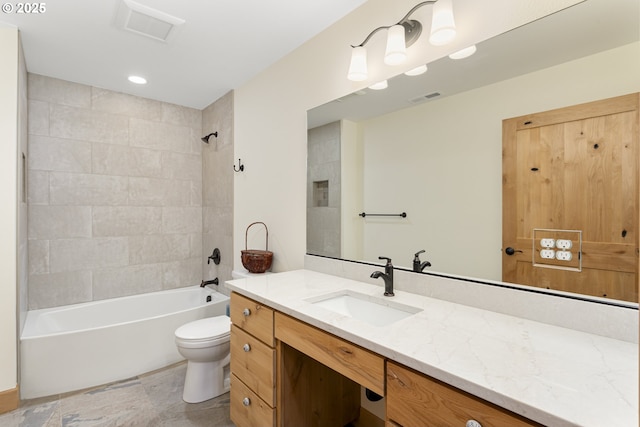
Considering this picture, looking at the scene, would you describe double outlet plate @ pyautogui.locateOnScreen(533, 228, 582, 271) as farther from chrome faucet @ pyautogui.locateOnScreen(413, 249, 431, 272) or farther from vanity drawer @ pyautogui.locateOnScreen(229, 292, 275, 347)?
vanity drawer @ pyautogui.locateOnScreen(229, 292, 275, 347)

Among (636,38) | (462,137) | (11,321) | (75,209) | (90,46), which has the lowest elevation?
(11,321)

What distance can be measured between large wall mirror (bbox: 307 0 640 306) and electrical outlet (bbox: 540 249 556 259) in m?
0.15

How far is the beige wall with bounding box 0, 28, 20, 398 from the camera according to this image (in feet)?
6.53

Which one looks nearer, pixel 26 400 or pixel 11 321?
pixel 11 321

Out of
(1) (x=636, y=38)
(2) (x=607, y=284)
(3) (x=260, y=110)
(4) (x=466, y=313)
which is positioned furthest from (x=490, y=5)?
(3) (x=260, y=110)

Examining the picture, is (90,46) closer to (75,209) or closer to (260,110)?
(260,110)

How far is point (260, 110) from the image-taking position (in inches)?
106

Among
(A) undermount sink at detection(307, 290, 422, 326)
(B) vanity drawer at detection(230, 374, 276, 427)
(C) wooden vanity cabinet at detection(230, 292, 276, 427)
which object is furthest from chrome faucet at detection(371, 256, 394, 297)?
(B) vanity drawer at detection(230, 374, 276, 427)

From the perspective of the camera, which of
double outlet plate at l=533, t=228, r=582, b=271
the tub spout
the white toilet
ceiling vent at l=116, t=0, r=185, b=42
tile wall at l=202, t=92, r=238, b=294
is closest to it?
double outlet plate at l=533, t=228, r=582, b=271

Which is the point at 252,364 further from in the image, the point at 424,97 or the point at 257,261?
the point at 424,97

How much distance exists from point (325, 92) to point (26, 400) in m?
2.90

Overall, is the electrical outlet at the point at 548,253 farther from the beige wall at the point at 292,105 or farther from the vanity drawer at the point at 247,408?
the vanity drawer at the point at 247,408

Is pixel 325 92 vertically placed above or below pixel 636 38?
above

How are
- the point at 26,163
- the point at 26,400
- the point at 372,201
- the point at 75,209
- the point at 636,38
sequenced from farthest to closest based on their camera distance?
1. the point at 75,209
2. the point at 26,163
3. the point at 26,400
4. the point at 372,201
5. the point at 636,38
